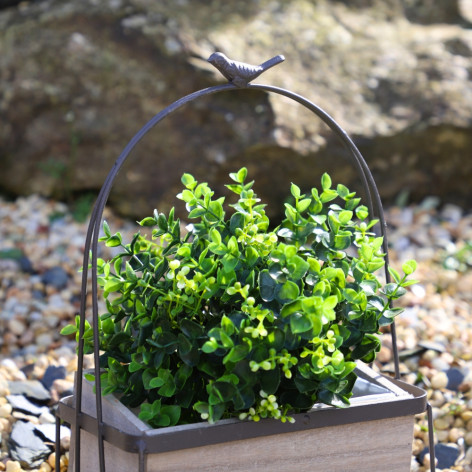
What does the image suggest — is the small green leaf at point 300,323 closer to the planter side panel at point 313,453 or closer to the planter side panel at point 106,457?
the planter side panel at point 313,453

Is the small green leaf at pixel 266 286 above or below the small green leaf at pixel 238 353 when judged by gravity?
above

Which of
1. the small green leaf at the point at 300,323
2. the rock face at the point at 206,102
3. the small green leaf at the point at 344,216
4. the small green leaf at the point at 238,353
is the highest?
the rock face at the point at 206,102

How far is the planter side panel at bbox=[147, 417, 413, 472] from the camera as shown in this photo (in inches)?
51.2

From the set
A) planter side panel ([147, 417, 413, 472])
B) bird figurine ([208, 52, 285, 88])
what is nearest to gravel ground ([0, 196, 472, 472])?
planter side panel ([147, 417, 413, 472])

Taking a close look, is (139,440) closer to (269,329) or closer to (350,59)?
(269,329)

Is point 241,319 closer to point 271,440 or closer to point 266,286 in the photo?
point 266,286

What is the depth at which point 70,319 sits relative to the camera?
105 inches

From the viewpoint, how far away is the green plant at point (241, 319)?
1301mm

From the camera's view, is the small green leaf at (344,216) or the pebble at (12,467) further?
the pebble at (12,467)

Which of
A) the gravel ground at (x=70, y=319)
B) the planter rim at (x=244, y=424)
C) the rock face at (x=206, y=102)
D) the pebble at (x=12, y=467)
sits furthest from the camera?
the rock face at (x=206, y=102)

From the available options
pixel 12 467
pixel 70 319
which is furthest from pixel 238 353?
pixel 70 319

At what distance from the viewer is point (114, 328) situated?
150cm

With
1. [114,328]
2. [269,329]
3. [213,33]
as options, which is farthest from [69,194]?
[269,329]

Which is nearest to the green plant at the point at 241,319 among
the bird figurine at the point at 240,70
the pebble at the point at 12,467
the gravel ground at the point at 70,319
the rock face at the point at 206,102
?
the bird figurine at the point at 240,70
